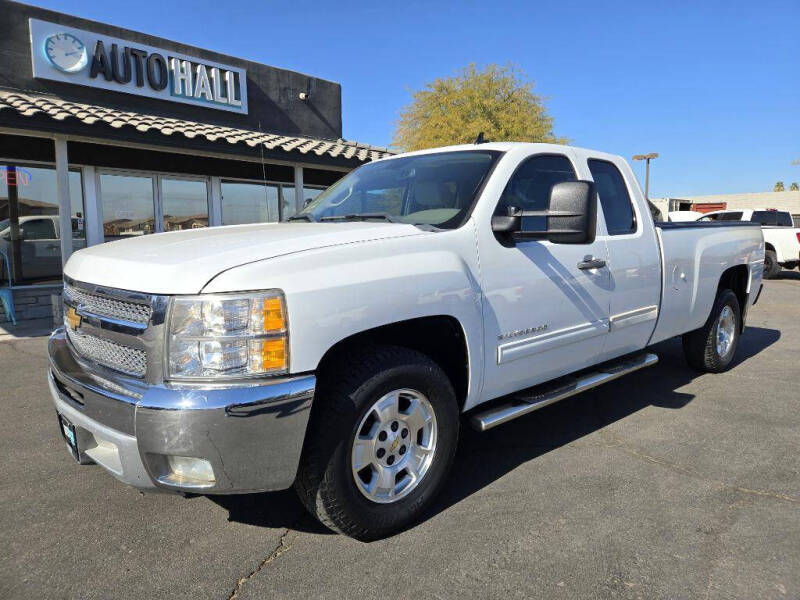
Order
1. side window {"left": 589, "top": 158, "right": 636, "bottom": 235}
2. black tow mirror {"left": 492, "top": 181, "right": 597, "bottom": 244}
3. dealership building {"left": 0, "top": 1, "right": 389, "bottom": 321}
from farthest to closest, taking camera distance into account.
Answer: dealership building {"left": 0, "top": 1, "right": 389, "bottom": 321}, side window {"left": 589, "top": 158, "right": 636, "bottom": 235}, black tow mirror {"left": 492, "top": 181, "right": 597, "bottom": 244}

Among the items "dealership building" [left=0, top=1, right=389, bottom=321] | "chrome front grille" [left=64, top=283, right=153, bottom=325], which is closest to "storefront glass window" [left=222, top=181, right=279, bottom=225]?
"dealership building" [left=0, top=1, right=389, bottom=321]

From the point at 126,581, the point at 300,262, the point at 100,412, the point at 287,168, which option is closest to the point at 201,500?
the point at 126,581

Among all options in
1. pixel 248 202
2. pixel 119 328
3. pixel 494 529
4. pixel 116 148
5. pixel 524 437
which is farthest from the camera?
pixel 248 202

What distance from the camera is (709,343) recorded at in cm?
524

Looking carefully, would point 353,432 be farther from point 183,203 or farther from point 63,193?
point 183,203

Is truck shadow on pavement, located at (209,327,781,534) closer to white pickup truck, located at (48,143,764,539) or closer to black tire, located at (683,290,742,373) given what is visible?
black tire, located at (683,290,742,373)

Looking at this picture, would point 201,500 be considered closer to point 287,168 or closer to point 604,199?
point 604,199

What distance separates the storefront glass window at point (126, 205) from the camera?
10312 mm

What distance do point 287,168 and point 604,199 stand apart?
9.80m

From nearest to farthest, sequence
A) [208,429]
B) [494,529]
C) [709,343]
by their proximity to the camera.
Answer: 1. [208,429]
2. [494,529]
3. [709,343]

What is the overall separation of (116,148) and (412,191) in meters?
8.51

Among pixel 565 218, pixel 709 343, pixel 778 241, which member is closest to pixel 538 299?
pixel 565 218

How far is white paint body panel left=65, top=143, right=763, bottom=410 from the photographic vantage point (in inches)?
88.3

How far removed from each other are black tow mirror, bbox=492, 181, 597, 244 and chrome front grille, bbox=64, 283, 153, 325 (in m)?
1.73
